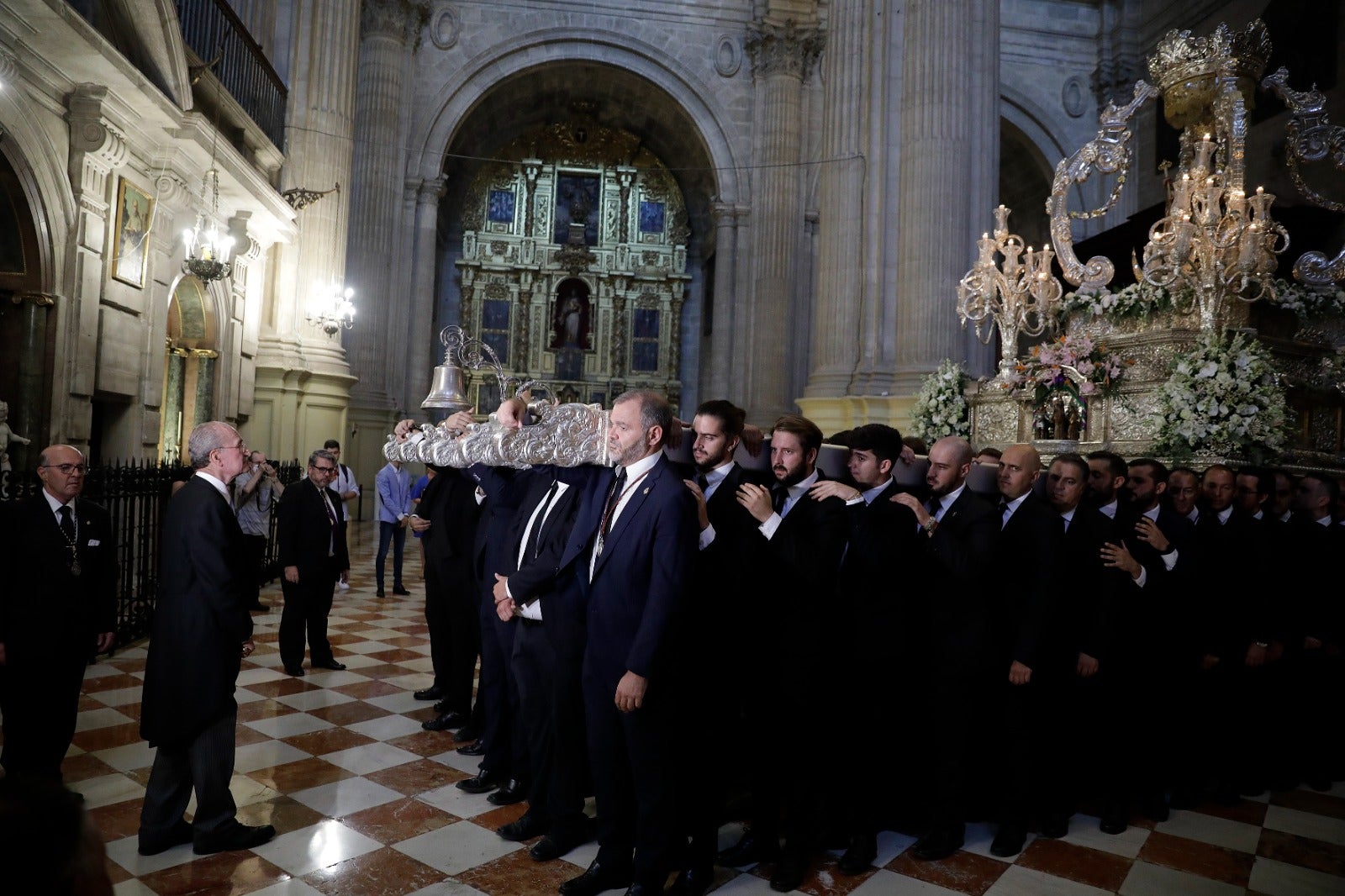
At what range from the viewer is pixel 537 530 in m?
3.74

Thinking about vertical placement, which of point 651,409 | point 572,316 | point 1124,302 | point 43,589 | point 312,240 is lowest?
point 43,589

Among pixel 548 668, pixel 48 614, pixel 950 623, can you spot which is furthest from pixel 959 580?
pixel 48 614

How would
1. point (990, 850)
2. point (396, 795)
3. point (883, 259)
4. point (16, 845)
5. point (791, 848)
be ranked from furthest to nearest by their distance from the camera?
1. point (883, 259)
2. point (396, 795)
3. point (990, 850)
4. point (791, 848)
5. point (16, 845)

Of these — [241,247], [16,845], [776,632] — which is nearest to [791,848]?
[776,632]

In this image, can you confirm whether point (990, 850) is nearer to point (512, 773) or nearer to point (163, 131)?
point (512, 773)

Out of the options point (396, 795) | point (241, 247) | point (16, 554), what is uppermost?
point (241, 247)

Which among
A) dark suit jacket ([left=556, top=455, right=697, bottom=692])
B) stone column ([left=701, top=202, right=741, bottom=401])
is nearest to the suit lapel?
dark suit jacket ([left=556, top=455, right=697, bottom=692])

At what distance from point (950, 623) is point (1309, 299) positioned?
540 centimetres

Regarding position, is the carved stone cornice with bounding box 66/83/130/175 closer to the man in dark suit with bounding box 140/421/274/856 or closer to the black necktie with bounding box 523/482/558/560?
the man in dark suit with bounding box 140/421/274/856

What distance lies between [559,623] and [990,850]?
207 centimetres

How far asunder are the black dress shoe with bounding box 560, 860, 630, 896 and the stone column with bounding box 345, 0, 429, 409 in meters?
15.6

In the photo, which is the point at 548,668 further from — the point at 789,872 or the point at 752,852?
the point at 789,872

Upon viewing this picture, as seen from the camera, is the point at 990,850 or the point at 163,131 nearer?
the point at 990,850

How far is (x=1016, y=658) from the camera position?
380 cm
